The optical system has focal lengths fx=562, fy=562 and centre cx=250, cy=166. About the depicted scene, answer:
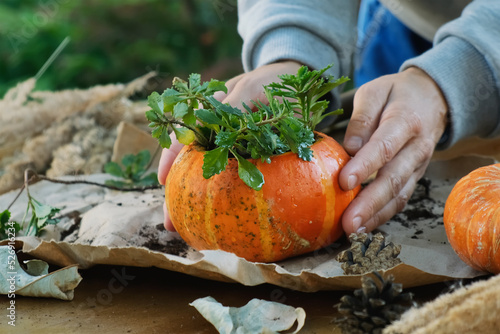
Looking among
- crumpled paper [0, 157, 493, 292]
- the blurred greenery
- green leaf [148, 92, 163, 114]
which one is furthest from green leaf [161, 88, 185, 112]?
the blurred greenery

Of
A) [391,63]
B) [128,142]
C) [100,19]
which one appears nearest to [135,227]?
[128,142]

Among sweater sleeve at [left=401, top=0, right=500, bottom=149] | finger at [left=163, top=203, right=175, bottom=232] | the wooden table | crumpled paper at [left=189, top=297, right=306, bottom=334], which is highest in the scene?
sweater sleeve at [left=401, top=0, right=500, bottom=149]

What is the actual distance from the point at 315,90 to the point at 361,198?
269 mm

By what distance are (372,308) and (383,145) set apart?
0.52m

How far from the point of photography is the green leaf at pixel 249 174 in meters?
0.97

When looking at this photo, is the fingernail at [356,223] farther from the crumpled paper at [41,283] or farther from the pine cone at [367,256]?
the crumpled paper at [41,283]

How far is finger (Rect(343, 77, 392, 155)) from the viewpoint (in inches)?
50.0

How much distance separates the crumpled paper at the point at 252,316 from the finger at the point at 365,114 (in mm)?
477

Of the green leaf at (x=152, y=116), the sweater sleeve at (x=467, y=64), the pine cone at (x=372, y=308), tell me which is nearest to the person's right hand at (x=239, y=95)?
the green leaf at (x=152, y=116)

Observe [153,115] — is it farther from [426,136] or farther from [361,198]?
[426,136]

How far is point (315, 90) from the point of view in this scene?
1.04 meters

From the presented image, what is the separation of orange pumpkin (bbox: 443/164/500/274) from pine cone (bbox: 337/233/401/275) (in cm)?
12

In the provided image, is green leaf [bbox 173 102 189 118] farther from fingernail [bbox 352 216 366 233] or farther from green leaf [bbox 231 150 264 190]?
fingernail [bbox 352 216 366 233]

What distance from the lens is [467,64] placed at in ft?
4.87
